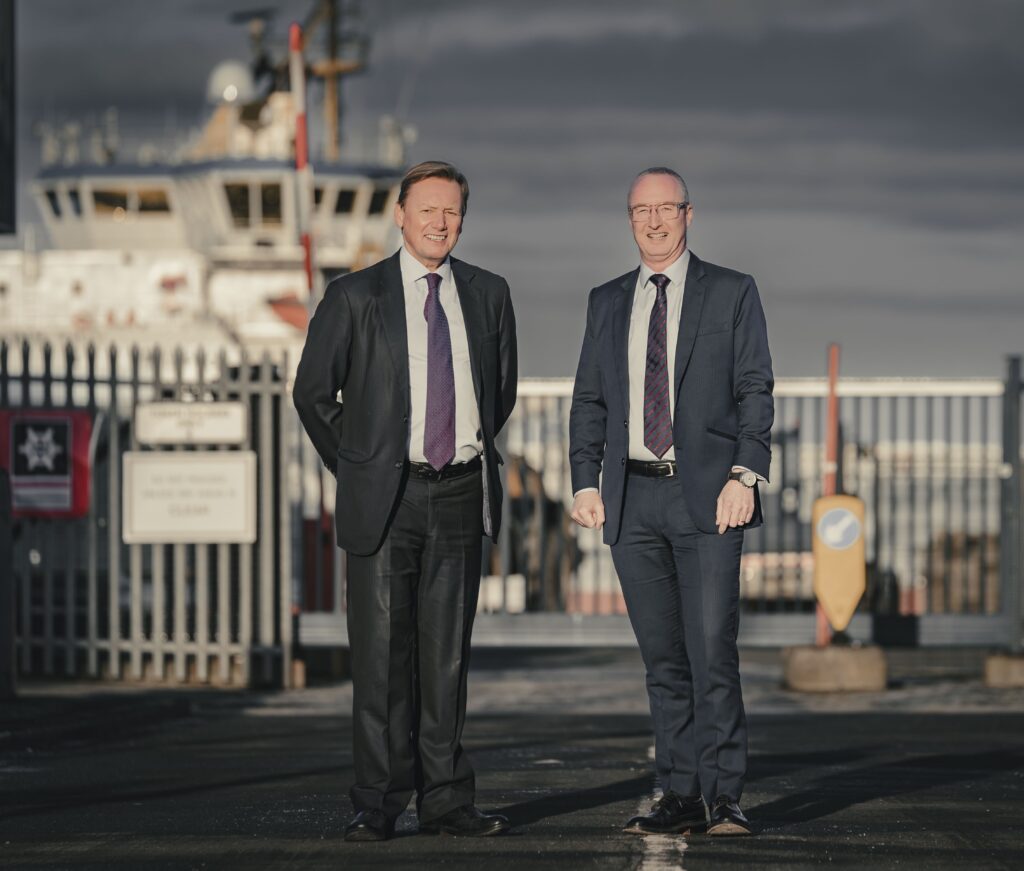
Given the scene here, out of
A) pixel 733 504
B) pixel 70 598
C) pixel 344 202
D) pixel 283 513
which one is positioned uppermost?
pixel 344 202

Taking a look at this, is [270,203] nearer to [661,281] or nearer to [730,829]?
[661,281]

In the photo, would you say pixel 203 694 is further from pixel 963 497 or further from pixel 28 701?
pixel 963 497

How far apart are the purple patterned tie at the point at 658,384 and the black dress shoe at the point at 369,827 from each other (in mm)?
1257

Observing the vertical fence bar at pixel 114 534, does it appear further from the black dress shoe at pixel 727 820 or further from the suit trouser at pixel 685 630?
the black dress shoe at pixel 727 820

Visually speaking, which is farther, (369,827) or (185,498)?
(185,498)

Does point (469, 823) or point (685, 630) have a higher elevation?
point (685, 630)

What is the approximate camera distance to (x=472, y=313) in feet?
20.7

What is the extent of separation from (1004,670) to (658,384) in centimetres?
797

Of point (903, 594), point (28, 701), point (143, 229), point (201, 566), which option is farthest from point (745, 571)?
point (143, 229)

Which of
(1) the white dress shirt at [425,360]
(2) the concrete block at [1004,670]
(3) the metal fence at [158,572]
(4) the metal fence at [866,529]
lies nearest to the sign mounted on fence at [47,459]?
(3) the metal fence at [158,572]

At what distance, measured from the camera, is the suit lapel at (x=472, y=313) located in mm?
6262

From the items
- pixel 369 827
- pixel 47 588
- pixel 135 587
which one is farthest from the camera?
pixel 47 588

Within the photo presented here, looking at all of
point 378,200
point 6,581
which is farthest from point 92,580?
point 378,200

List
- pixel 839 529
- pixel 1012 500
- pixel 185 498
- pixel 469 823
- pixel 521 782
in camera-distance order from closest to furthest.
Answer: pixel 469 823 → pixel 521 782 → pixel 185 498 → pixel 839 529 → pixel 1012 500
